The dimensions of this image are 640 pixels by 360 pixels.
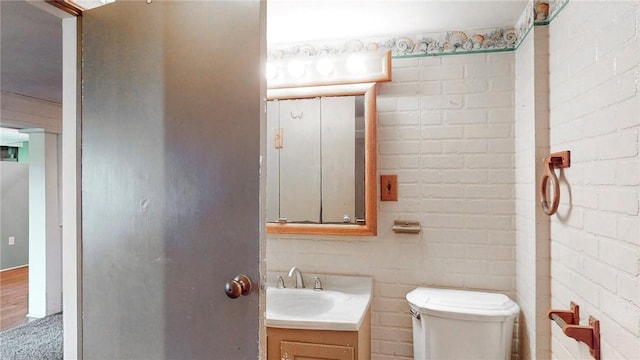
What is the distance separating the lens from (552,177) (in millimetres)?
1398

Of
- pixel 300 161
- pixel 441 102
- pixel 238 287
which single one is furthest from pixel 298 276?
pixel 441 102

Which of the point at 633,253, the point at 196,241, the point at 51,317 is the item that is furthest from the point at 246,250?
the point at 51,317

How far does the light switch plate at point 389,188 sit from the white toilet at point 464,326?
52cm

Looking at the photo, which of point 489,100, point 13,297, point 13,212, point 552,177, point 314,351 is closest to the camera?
point 552,177

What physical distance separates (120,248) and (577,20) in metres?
1.71

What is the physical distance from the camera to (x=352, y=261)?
78.9 inches

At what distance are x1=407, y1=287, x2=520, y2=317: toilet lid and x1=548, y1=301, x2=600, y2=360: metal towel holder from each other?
0.34 meters

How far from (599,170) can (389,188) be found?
3.14 feet

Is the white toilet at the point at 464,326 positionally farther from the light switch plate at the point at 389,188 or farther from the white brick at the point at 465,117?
the white brick at the point at 465,117

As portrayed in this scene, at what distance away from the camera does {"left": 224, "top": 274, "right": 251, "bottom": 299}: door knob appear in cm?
95

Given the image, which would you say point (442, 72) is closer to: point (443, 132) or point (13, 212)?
point (443, 132)

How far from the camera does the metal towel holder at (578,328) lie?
113 cm

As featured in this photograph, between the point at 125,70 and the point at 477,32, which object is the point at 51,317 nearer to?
the point at 125,70

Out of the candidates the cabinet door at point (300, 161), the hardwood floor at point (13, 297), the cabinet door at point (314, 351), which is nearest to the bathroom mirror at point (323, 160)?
the cabinet door at point (300, 161)
